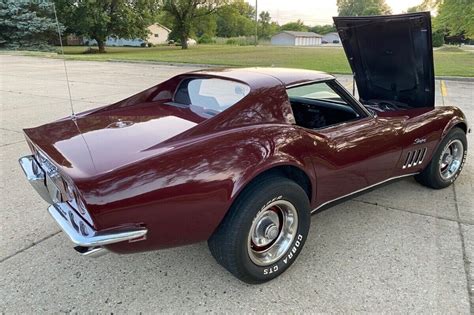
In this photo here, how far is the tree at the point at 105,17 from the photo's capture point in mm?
38906

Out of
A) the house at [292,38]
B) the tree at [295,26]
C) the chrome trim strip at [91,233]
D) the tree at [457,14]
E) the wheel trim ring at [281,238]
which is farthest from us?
the tree at [295,26]

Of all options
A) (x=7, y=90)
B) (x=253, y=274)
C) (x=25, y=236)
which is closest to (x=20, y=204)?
(x=25, y=236)

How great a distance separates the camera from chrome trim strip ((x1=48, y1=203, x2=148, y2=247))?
5.90ft

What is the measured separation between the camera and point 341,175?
2.73 meters

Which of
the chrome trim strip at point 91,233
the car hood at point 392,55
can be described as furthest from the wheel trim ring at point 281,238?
the car hood at point 392,55

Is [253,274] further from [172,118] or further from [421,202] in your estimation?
[421,202]

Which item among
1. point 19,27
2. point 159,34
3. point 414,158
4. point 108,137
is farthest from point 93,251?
point 159,34

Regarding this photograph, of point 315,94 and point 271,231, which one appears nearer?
point 271,231

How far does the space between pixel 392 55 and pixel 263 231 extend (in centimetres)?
242

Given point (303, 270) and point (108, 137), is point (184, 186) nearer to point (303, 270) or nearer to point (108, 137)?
point (108, 137)

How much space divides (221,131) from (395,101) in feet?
8.26

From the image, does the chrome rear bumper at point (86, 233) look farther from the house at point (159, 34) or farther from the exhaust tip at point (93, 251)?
the house at point (159, 34)

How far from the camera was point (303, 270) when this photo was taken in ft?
8.21

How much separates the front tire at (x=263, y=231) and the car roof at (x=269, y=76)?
72cm
